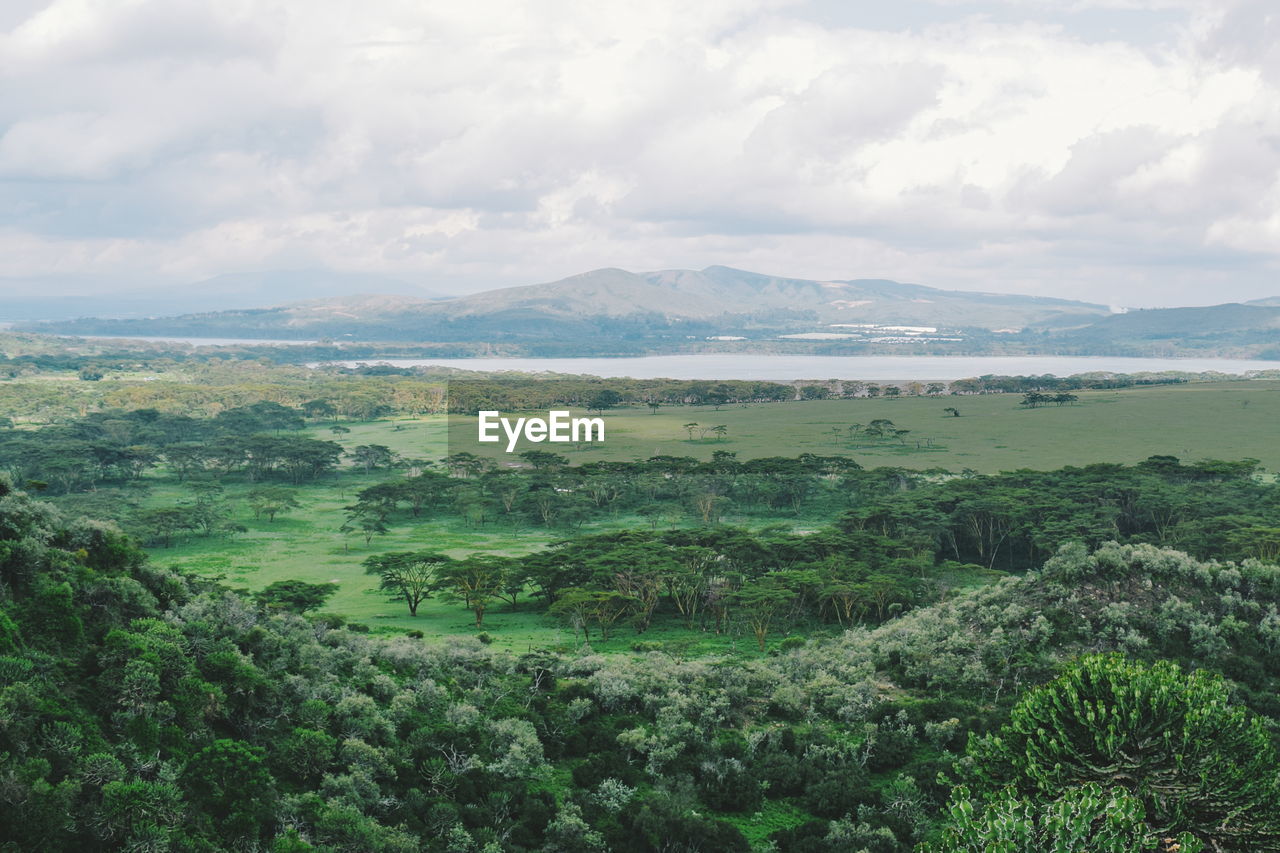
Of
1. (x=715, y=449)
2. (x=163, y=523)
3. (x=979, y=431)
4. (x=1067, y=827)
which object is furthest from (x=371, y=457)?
(x=1067, y=827)

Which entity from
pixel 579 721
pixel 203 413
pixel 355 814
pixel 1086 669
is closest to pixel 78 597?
pixel 355 814

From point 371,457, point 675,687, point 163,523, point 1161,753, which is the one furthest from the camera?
point 371,457

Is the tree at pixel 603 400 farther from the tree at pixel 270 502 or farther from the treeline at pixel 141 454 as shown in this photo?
the tree at pixel 270 502

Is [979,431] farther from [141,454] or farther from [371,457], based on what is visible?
[141,454]


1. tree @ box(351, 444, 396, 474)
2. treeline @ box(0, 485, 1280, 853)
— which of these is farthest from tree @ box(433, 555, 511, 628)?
tree @ box(351, 444, 396, 474)

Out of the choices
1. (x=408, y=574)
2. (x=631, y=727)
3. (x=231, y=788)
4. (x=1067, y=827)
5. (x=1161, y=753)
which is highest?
(x=1161, y=753)

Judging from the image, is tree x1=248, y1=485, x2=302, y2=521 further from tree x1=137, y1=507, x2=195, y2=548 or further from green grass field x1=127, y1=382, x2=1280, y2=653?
tree x1=137, y1=507, x2=195, y2=548
